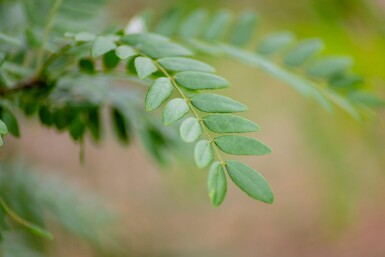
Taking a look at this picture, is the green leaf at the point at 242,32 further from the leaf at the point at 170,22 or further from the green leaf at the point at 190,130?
the green leaf at the point at 190,130

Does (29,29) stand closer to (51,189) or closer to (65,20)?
(65,20)

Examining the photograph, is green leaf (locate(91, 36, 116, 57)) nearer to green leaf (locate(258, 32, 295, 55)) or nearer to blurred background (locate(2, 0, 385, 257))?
green leaf (locate(258, 32, 295, 55))

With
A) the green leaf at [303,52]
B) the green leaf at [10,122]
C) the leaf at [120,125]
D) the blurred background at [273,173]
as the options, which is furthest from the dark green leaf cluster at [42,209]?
the green leaf at [303,52]

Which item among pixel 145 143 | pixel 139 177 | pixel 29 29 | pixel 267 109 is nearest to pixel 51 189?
pixel 145 143

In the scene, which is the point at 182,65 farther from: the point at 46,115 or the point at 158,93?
the point at 46,115

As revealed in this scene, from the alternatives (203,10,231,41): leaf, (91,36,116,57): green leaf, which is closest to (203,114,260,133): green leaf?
(91,36,116,57): green leaf

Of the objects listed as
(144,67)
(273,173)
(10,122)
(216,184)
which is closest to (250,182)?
(216,184)
